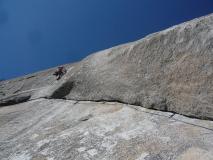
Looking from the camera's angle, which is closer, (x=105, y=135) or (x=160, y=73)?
(x=105, y=135)

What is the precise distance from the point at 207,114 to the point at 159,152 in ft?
2.33

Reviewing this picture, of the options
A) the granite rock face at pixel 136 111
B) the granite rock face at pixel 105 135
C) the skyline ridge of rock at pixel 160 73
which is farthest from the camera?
the skyline ridge of rock at pixel 160 73

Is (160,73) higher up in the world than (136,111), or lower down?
higher up

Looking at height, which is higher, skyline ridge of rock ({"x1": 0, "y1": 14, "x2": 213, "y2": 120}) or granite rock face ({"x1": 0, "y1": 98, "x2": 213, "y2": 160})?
skyline ridge of rock ({"x1": 0, "y1": 14, "x2": 213, "y2": 120})

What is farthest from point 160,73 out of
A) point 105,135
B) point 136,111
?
point 105,135

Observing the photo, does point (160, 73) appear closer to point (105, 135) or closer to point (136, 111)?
point (136, 111)

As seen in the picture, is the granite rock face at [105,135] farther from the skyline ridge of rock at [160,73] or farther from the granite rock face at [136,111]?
the skyline ridge of rock at [160,73]

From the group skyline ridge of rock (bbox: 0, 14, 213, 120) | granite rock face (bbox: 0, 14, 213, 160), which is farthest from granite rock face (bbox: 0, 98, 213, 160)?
skyline ridge of rock (bbox: 0, 14, 213, 120)

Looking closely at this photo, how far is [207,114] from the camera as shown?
10.8 feet

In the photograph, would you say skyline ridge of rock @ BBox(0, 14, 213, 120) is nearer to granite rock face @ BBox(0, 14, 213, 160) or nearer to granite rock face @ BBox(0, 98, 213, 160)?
granite rock face @ BBox(0, 14, 213, 160)

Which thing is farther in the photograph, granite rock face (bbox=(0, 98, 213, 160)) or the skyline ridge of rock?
the skyline ridge of rock

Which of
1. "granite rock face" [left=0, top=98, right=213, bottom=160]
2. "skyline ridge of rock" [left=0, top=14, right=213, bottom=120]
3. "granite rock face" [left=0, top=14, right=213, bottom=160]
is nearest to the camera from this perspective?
"granite rock face" [left=0, top=98, right=213, bottom=160]

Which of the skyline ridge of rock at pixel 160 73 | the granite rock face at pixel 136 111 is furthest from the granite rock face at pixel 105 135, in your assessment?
the skyline ridge of rock at pixel 160 73

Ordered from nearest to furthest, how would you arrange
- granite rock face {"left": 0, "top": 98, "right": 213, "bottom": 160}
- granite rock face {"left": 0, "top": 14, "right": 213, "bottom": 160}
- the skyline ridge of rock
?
1. granite rock face {"left": 0, "top": 98, "right": 213, "bottom": 160}
2. granite rock face {"left": 0, "top": 14, "right": 213, "bottom": 160}
3. the skyline ridge of rock
